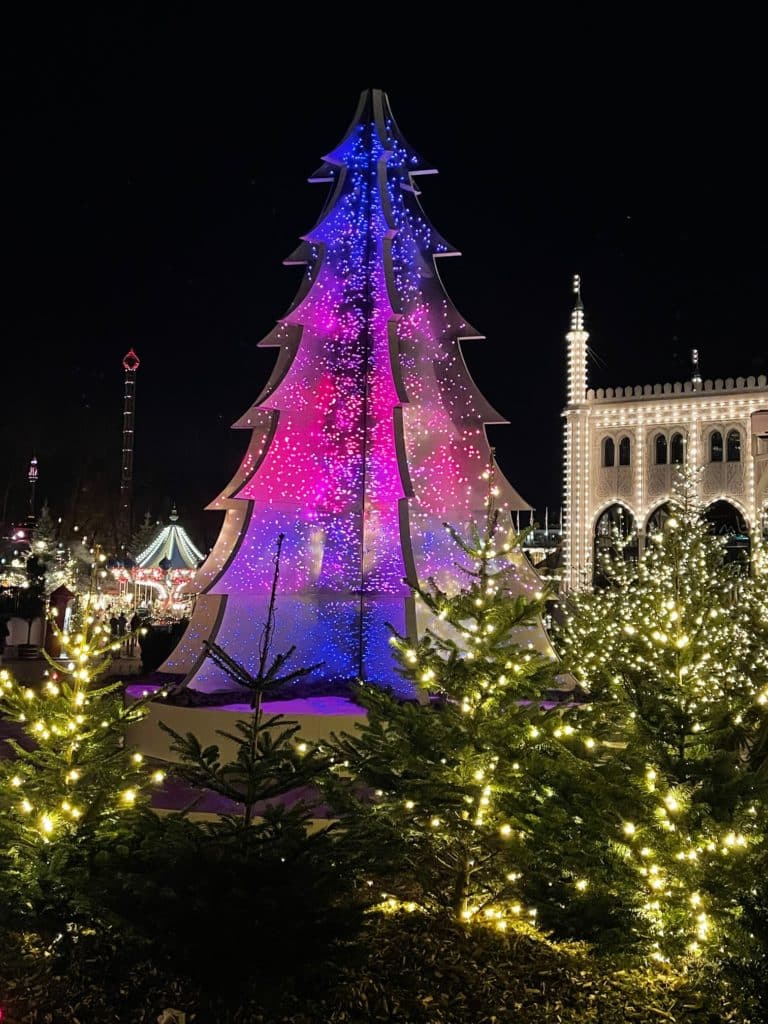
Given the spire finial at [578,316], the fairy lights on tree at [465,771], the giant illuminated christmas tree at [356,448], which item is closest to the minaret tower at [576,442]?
the spire finial at [578,316]

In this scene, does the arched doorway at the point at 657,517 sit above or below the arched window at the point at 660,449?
below

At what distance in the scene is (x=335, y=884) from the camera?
4594mm

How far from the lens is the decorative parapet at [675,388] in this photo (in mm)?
37219

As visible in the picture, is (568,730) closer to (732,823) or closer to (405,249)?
(732,823)

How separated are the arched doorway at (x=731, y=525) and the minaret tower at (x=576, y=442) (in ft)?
17.5

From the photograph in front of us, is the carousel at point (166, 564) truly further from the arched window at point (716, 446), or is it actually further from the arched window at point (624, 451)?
the arched window at point (716, 446)

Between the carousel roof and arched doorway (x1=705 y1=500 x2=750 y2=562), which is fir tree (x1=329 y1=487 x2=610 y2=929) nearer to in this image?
the carousel roof

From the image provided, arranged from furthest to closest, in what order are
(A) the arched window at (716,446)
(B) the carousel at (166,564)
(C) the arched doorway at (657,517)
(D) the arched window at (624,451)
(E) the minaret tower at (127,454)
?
(E) the minaret tower at (127,454) → (D) the arched window at (624,451) → (C) the arched doorway at (657,517) → (A) the arched window at (716,446) → (B) the carousel at (166,564)

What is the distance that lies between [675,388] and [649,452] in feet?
9.58

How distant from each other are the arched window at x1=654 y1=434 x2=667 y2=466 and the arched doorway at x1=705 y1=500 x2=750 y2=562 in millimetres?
2834

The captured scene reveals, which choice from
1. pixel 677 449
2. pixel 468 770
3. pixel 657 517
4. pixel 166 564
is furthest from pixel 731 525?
pixel 468 770

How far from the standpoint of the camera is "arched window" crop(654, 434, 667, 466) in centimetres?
3856

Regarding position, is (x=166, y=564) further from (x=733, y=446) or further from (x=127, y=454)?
(x=127, y=454)

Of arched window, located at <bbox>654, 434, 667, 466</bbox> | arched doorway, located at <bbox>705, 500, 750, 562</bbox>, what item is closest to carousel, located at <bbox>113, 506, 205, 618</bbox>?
arched window, located at <bbox>654, 434, 667, 466</bbox>
